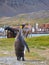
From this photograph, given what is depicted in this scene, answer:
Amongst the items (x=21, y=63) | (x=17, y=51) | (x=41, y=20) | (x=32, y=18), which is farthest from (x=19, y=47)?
(x=32, y=18)

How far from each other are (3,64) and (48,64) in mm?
2135

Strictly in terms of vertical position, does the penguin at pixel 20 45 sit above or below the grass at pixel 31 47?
above

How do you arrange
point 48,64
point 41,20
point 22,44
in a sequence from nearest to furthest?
point 48,64, point 22,44, point 41,20

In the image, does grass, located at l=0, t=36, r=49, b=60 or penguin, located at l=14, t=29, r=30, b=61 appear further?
grass, located at l=0, t=36, r=49, b=60

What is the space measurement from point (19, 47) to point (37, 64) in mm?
2478

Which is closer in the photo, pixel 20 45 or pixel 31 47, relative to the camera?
pixel 20 45

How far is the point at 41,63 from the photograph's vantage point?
16.4 metres

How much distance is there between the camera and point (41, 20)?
161125 millimetres

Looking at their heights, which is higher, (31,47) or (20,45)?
(20,45)

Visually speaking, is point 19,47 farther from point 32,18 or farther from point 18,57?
point 32,18

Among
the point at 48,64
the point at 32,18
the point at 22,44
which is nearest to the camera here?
the point at 48,64

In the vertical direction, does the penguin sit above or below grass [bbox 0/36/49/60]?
above

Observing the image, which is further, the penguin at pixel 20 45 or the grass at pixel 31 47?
the grass at pixel 31 47

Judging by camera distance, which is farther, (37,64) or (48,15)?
(48,15)
